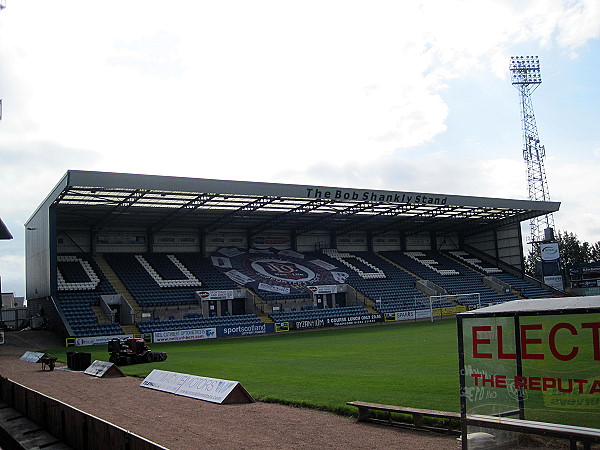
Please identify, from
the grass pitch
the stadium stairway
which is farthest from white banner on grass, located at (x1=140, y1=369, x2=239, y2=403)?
the stadium stairway

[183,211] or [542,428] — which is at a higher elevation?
[183,211]

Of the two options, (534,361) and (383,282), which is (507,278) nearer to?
(383,282)

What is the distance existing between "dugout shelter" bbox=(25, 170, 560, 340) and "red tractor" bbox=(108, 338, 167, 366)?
1360 centimetres

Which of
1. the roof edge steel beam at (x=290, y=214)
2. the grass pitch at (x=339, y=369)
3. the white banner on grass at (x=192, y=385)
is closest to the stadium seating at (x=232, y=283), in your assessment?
the roof edge steel beam at (x=290, y=214)

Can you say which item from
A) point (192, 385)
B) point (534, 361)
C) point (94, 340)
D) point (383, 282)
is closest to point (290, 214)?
point (383, 282)

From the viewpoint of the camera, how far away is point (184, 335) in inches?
1588

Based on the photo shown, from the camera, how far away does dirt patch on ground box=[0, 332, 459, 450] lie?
33.4 feet

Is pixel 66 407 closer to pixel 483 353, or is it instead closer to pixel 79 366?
pixel 483 353

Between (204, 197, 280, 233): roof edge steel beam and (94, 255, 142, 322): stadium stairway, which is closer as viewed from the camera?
(94, 255, 142, 322): stadium stairway

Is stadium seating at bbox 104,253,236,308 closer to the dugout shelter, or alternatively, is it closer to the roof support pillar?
the dugout shelter

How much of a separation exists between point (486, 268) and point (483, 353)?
61546mm

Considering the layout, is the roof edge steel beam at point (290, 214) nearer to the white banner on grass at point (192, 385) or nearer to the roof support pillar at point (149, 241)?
the roof support pillar at point (149, 241)

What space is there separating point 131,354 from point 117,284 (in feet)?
72.6

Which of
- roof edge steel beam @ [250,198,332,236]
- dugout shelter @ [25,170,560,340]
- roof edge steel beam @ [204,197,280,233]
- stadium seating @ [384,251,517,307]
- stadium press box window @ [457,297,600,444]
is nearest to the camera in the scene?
stadium press box window @ [457,297,600,444]
